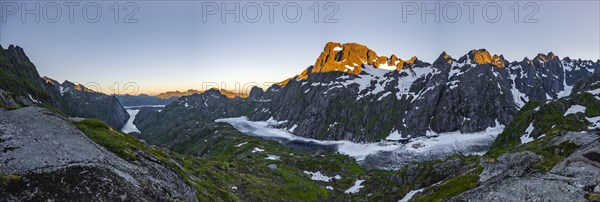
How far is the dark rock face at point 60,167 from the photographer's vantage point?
27.0 metres

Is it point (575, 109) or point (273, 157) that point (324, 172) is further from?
point (575, 109)

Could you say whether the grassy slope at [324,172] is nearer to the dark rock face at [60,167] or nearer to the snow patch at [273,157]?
the snow patch at [273,157]

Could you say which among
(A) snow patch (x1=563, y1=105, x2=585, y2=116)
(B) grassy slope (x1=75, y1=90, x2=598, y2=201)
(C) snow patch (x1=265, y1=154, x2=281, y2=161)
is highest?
(A) snow patch (x1=563, y1=105, x2=585, y2=116)

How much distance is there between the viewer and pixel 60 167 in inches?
1145

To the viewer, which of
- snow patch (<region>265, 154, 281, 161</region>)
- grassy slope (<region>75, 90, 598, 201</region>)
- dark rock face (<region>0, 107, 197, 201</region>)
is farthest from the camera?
snow patch (<region>265, 154, 281, 161</region>)

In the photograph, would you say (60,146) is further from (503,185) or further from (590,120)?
(590,120)

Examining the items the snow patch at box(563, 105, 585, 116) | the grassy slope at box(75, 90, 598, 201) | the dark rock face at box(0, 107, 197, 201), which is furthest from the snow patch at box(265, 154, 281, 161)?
Answer: the snow patch at box(563, 105, 585, 116)

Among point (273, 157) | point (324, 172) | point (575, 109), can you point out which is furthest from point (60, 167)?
point (575, 109)

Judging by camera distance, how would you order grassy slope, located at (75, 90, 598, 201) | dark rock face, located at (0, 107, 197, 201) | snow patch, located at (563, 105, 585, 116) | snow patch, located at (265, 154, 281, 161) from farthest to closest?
snow patch, located at (563, 105, 585, 116), snow patch, located at (265, 154, 281, 161), grassy slope, located at (75, 90, 598, 201), dark rock face, located at (0, 107, 197, 201)

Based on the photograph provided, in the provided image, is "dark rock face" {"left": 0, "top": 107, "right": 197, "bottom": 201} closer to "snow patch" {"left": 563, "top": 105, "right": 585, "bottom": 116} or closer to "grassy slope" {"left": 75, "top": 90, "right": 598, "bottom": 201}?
"grassy slope" {"left": 75, "top": 90, "right": 598, "bottom": 201}

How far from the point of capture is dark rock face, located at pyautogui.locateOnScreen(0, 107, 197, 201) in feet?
88.5

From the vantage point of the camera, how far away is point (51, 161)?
2958cm

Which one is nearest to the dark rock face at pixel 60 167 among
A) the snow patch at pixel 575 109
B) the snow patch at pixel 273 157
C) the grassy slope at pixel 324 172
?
the grassy slope at pixel 324 172

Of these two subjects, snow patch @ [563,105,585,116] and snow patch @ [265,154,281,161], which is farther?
snow patch @ [563,105,585,116]
